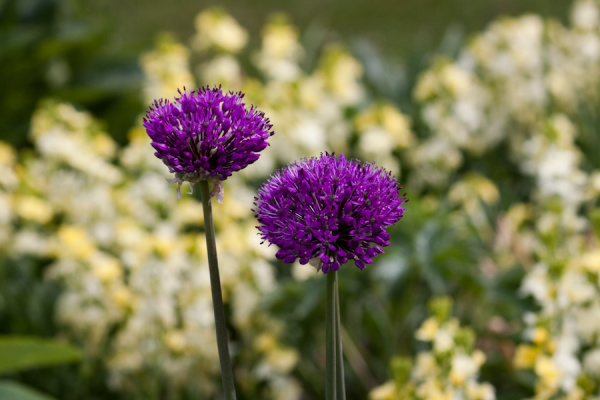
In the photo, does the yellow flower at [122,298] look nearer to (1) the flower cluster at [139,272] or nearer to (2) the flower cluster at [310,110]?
(1) the flower cluster at [139,272]

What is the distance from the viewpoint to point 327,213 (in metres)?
0.78

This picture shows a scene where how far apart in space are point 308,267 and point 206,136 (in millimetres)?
1537

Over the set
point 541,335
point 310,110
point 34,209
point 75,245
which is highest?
point 310,110

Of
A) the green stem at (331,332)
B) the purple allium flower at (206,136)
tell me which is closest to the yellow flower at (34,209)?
the purple allium flower at (206,136)

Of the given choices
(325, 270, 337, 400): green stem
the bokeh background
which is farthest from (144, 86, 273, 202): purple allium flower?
the bokeh background

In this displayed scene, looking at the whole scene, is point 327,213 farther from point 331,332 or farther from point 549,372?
point 549,372

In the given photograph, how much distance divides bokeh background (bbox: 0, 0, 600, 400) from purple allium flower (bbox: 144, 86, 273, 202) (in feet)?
3.01

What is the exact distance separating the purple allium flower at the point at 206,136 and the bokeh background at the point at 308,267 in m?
0.92

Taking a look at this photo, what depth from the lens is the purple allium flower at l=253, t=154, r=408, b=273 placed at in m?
0.78

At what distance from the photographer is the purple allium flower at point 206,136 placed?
0.79 meters

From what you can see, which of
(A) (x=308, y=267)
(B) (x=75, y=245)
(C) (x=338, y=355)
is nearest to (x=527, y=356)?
(A) (x=308, y=267)

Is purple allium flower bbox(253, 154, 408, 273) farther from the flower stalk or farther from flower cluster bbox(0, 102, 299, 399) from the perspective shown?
flower cluster bbox(0, 102, 299, 399)

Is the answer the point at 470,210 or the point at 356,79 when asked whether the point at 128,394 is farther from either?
the point at 356,79

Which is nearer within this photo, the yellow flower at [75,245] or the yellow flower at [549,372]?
the yellow flower at [549,372]
